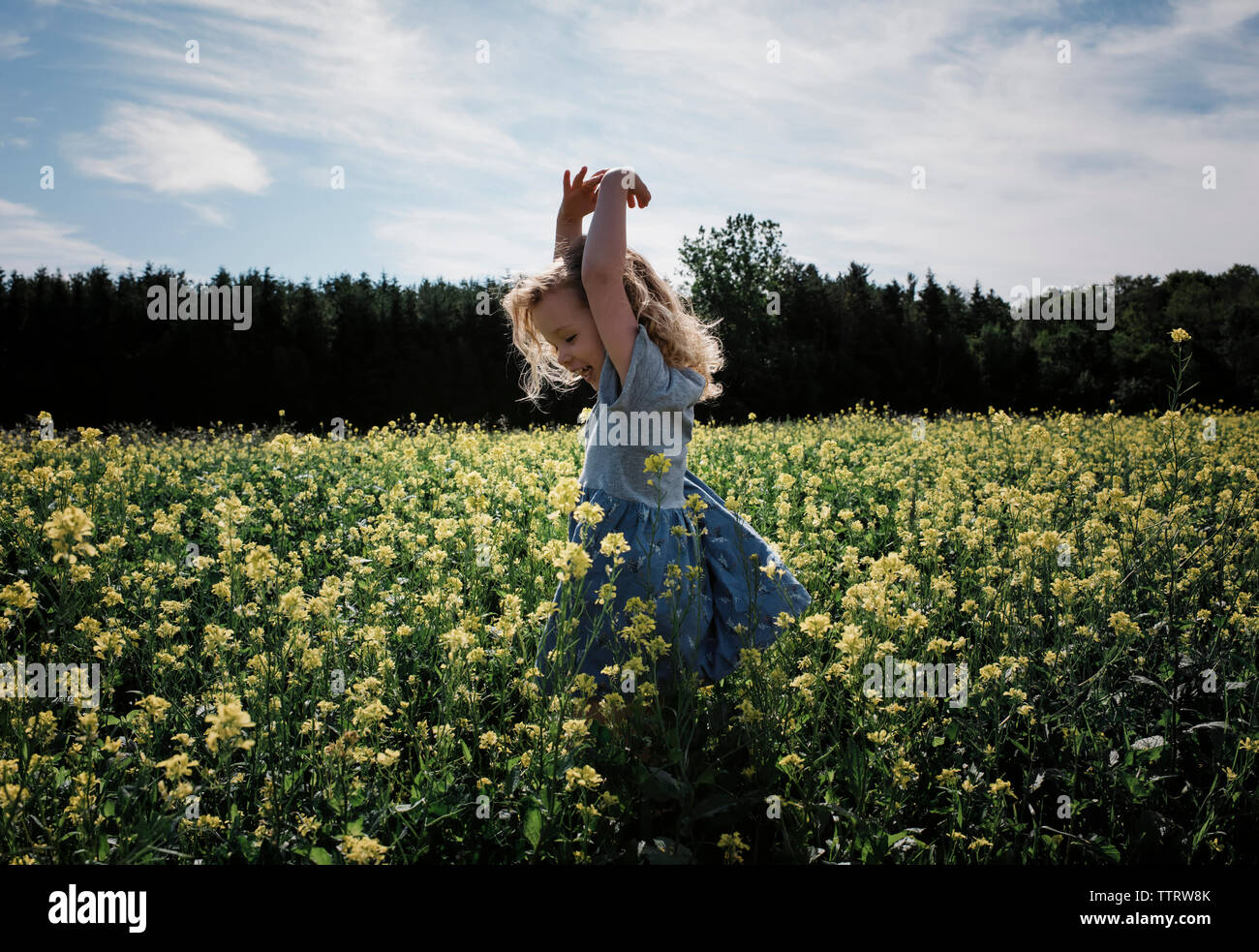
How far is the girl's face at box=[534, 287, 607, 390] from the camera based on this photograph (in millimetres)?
2650

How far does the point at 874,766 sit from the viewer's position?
7.24ft

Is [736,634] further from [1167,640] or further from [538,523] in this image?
[538,523]

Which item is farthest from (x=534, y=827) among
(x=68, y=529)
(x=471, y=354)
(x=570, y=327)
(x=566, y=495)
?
(x=471, y=354)

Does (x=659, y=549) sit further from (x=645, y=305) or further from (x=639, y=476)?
(x=645, y=305)

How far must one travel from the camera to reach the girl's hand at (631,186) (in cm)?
252

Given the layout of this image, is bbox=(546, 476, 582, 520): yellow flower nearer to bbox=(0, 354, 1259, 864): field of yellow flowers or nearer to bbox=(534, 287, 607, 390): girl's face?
bbox=(0, 354, 1259, 864): field of yellow flowers

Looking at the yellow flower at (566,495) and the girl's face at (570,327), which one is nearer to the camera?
the yellow flower at (566,495)

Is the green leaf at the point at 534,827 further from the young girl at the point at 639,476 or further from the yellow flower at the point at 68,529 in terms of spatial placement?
the yellow flower at the point at 68,529

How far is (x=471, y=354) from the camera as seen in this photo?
98.9 ft

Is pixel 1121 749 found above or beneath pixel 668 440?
beneath

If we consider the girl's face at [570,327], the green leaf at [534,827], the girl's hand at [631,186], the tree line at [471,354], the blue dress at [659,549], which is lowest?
the green leaf at [534,827]

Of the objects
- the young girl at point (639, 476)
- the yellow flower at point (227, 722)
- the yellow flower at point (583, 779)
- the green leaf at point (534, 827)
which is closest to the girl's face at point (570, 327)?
the young girl at point (639, 476)
